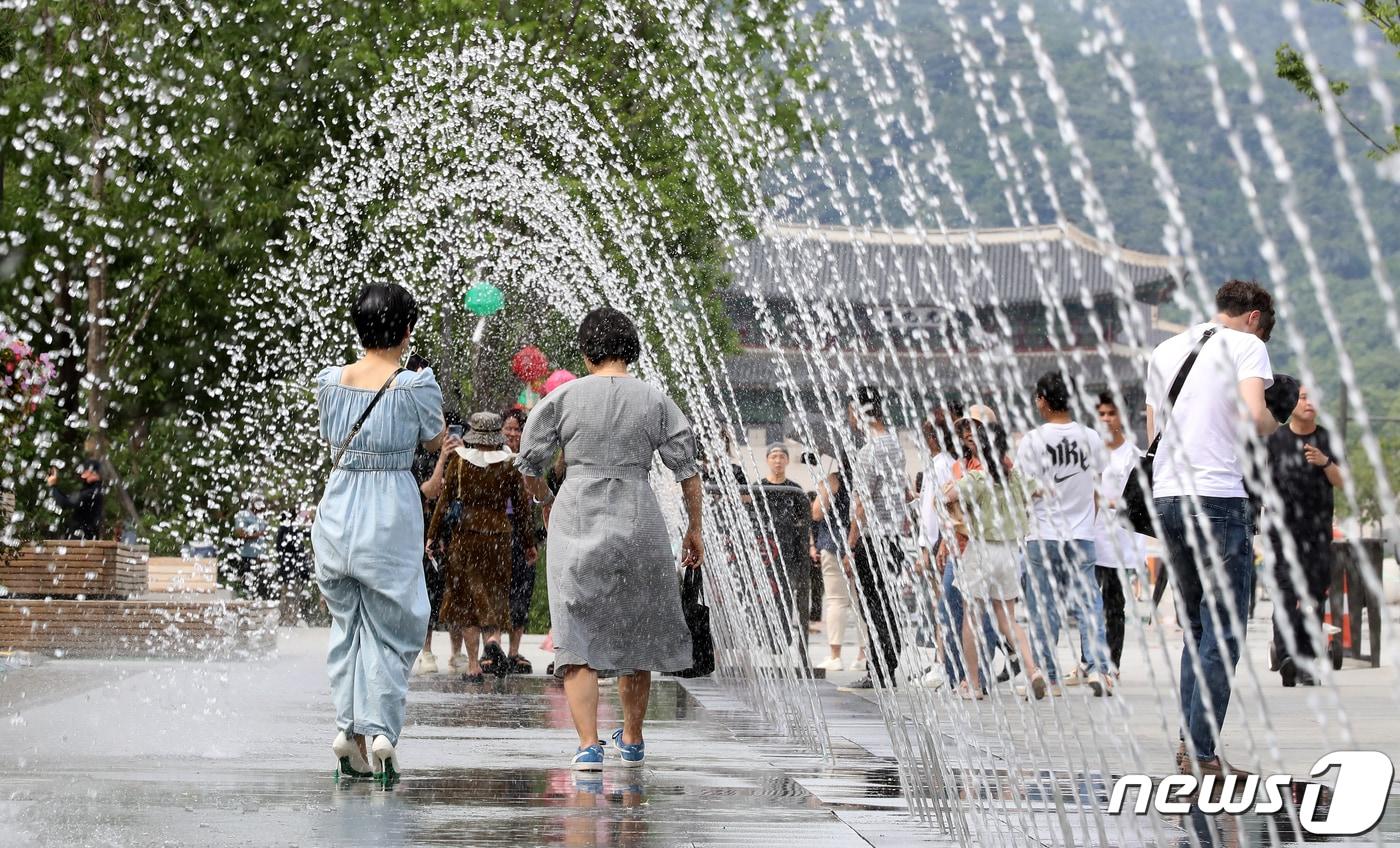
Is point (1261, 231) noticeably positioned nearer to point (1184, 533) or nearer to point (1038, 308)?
point (1184, 533)

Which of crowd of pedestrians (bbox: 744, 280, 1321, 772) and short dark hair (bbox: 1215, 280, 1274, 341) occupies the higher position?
short dark hair (bbox: 1215, 280, 1274, 341)

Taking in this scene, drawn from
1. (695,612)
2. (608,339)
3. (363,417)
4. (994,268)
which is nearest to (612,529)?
(608,339)

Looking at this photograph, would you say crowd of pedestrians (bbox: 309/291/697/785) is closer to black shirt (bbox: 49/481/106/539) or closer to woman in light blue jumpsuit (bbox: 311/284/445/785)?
woman in light blue jumpsuit (bbox: 311/284/445/785)

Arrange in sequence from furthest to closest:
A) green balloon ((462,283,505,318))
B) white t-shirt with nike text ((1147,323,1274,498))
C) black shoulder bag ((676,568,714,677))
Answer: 1. green balloon ((462,283,505,318))
2. black shoulder bag ((676,568,714,677))
3. white t-shirt with nike text ((1147,323,1274,498))

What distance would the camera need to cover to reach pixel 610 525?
7.30 meters

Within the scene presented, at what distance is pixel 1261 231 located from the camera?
3549mm

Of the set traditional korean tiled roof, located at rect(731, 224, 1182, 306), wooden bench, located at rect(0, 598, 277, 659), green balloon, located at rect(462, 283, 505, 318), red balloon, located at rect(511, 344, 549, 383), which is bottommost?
wooden bench, located at rect(0, 598, 277, 659)

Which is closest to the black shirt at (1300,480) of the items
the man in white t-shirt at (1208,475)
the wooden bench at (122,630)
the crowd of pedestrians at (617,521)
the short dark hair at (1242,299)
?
the crowd of pedestrians at (617,521)

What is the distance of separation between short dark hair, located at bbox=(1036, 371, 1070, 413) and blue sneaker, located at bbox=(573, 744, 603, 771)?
13.8 feet

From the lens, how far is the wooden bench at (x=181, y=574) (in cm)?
2494

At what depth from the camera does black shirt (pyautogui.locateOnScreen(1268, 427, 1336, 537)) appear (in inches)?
424

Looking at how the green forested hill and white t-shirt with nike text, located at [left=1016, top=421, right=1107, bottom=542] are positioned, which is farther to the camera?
the green forested hill

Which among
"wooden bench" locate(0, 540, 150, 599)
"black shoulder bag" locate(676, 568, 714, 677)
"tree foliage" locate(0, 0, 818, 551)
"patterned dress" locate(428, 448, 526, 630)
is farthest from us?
"tree foliage" locate(0, 0, 818, 551)

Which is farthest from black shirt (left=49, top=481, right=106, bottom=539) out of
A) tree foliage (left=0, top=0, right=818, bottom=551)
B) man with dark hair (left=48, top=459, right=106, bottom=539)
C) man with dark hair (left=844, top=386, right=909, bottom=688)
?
man with dark hair (left=844, top=386, right=909, bottom=688)
